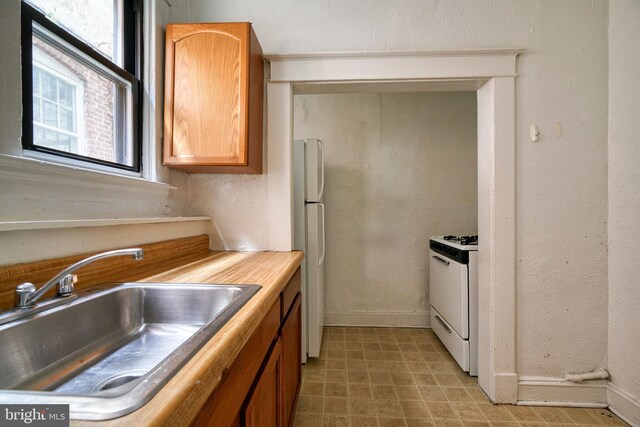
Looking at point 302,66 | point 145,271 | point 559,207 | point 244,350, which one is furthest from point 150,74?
point 559,207

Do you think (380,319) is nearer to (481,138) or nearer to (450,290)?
(450,290)

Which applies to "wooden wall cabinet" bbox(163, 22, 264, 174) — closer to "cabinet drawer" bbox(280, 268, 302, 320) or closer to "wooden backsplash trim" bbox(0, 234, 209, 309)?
"wooden backsplash trim" bbox(0, 234, 209, 309)

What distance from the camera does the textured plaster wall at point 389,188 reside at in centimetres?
288

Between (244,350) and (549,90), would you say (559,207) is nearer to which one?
(549,90)

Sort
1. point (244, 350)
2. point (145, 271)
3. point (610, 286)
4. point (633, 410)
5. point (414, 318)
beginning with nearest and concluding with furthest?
point (244, 350) < point (145, 271) < point (633, 410) < point (610, 286) < point (414, 318)

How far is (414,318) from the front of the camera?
2855mm

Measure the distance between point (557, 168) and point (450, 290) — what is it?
3.58 feet

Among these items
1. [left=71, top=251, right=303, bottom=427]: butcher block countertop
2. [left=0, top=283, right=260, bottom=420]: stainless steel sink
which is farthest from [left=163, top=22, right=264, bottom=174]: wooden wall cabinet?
[left=0, top=283, right=260, bottom=420]: stainless steel sink

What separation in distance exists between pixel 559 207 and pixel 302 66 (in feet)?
5.79

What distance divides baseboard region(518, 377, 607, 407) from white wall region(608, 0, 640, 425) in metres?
0.08

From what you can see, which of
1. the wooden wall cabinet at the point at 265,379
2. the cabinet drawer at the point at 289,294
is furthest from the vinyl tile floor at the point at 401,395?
the cabinet drawer at the point at 289,294

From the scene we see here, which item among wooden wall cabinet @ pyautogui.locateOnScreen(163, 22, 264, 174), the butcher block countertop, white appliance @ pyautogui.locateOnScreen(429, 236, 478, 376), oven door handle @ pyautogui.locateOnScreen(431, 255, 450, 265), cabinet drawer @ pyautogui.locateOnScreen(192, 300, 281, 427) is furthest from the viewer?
oven door handle @ pyautogui.locateOnScreen(431, 255, 450, 265)

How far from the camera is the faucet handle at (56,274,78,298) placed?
31.1 inches

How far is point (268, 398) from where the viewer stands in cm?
94
